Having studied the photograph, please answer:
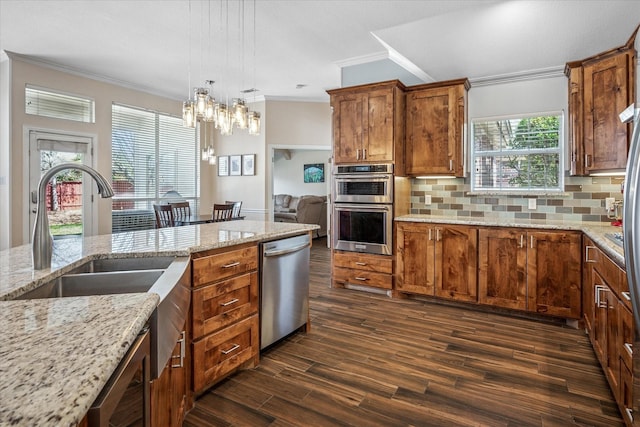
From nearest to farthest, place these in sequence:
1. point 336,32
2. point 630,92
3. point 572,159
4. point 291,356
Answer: point 291,356 → point 630,92 → point 572,159 → point 336,32

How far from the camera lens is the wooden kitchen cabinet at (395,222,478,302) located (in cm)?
369

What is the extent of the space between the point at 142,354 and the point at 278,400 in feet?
4.57

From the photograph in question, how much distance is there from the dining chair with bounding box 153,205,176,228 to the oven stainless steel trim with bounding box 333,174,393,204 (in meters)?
2.36

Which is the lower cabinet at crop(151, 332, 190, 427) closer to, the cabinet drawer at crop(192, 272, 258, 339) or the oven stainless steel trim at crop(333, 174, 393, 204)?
the cabinet drawer at crop(192, 272, 258, 339)

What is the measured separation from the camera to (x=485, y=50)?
3.33 metres

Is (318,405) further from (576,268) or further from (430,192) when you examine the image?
(430,192)

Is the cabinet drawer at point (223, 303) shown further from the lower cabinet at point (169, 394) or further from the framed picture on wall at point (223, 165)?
the framed picture on wall at point (223, 165)

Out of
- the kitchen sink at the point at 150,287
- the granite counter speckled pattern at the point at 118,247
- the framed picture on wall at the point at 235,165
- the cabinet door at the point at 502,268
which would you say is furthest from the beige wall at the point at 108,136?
the kitchen sink at the point at 150,287

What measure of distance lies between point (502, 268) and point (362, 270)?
1.47m

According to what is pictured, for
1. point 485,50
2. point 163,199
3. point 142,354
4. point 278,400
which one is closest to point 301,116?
point 163,199

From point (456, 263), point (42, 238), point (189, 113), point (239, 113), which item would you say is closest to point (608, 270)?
point (456, 263)

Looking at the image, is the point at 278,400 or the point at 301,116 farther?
the point at 301,116

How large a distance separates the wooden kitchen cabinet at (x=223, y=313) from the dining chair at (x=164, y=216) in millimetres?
3112

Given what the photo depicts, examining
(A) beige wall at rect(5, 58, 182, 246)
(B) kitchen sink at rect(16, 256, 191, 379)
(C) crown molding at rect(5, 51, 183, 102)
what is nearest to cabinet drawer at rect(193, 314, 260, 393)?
(B) kitchen sink at rect(16, 256, 191, 379)
